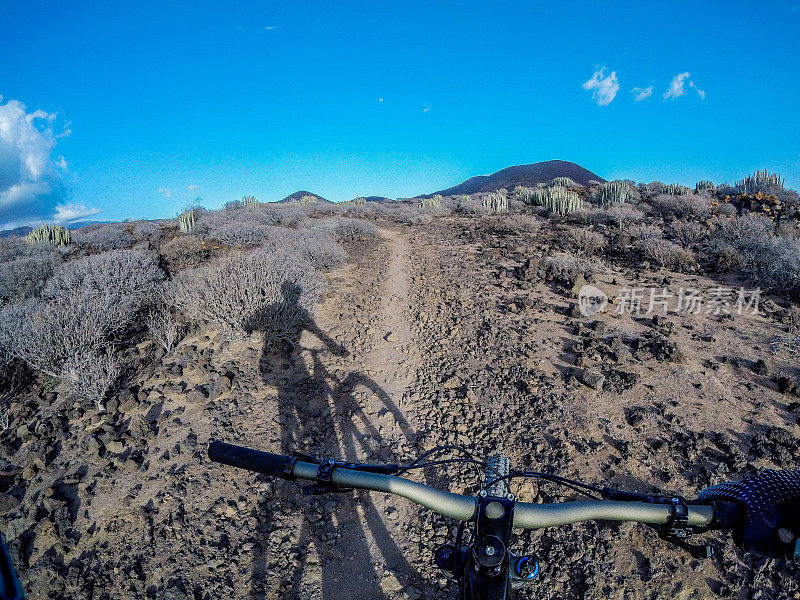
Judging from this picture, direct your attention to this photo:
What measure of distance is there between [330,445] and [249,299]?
111 inches

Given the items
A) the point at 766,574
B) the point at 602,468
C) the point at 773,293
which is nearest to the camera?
the point at 766,574

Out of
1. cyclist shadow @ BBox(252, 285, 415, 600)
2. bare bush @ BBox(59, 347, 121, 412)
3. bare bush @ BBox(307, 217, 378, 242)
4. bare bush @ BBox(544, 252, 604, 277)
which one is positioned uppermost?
bare bush @ BBox(307, 217, 378, 242)

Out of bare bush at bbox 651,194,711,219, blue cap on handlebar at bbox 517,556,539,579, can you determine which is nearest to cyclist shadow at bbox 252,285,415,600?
blue cap on handlebar at bbox 517,556,539,579

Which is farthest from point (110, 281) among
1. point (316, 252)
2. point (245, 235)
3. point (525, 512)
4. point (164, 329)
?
point (525, 512)

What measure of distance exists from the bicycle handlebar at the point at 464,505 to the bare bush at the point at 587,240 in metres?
10.6

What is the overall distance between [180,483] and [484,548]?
3589mm

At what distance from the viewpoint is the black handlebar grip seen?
1380mm

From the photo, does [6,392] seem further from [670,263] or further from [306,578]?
[670,263]

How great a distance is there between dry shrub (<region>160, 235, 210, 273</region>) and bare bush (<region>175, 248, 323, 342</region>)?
→ 11.3 feet

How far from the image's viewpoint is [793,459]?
135 inches

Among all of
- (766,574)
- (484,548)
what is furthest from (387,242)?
(484,548)

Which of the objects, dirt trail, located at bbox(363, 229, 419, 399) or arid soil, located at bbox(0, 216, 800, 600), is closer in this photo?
arid soil, located at bbox(0, 216, 800, 600)

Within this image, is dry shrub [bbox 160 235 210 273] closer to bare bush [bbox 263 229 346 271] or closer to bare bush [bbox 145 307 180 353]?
bare bush [bbox 263 229 346 271]

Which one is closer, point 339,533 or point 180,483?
point 339,533
